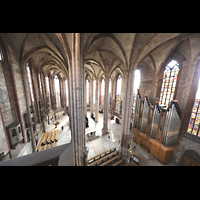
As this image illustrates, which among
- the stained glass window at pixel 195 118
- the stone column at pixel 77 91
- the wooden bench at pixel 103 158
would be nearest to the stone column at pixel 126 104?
the wooden bench at pixel 103 158

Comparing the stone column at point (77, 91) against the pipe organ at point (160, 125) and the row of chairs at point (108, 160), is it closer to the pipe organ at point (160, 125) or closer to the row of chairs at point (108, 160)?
the row of chairs at point (108, 160)

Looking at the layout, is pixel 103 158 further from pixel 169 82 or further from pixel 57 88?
pixel 57 88

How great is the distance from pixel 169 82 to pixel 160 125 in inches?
207

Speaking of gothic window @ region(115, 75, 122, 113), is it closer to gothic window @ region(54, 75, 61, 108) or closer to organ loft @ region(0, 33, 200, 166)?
organ loft @ region(0, 33, 200, 166)

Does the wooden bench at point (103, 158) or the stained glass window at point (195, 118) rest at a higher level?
the stained glass window at point (195, 118)

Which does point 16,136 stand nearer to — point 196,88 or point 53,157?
point 53,157

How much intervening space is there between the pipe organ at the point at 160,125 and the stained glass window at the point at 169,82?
2983 mm

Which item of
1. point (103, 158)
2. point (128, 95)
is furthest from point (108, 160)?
point (128, 95)

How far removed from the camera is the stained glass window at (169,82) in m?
7.94

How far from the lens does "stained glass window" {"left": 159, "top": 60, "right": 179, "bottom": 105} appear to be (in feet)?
26.0

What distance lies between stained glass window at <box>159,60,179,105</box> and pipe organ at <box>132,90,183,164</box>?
2983mm

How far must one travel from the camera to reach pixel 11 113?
6133mm

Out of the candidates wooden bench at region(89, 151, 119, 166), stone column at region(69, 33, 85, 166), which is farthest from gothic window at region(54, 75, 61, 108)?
wooden bench at region(89, 151, 119, 166)

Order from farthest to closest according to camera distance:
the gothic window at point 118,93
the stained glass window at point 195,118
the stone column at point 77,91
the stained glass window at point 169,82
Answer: the gothic window at point 118,93 < the stained glass window at point 169,82 < the stained glass window at point 195,118 < the stone column at point 77,91
